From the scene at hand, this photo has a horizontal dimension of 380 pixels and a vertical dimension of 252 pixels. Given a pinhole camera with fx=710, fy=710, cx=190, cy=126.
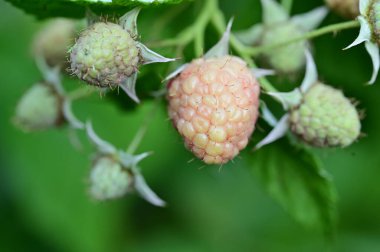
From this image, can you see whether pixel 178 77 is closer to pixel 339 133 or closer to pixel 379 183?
pixel 339 133

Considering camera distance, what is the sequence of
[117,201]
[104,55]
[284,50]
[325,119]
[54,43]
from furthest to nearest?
[117,201]
[54,43]
[284,50]
[325,119]
[104,55]

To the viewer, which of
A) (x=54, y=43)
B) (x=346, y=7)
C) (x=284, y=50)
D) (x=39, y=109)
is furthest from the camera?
(x=54, y=43)

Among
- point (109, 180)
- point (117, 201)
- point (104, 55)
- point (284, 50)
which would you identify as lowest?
point (117, 201)

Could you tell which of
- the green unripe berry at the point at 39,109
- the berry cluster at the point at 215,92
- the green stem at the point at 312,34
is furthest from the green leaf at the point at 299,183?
the green unripe berry at the point at 39,109

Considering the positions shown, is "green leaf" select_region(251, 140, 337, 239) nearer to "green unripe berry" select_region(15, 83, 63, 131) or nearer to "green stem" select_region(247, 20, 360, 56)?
"green stem" select_region(247, 20, 360, 56)

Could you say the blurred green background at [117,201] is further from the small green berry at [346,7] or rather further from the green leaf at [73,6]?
the small green berry at [346,7]

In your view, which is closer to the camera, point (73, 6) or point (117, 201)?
point (73, 6)

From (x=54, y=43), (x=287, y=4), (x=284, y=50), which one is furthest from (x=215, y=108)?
(x=54, y=43)

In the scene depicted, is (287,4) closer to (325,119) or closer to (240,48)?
(240,48)
